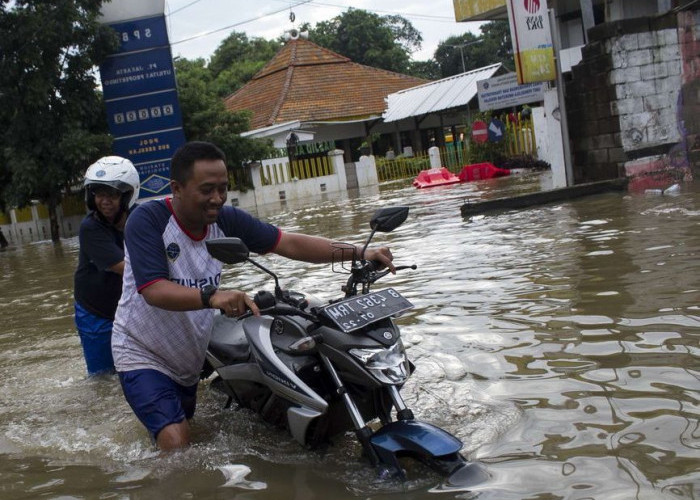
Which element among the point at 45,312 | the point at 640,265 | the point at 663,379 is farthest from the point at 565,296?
Answer: the point at 45,312

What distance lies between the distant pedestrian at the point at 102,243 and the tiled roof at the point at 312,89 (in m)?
28.4

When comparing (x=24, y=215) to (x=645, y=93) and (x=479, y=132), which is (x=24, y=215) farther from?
(x=645, y=93)

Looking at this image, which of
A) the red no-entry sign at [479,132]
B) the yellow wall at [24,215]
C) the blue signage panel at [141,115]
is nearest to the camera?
the blue signage panel at [141,115]

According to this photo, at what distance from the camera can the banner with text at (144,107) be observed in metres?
15.1

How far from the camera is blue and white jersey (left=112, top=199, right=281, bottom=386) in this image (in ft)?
11.8

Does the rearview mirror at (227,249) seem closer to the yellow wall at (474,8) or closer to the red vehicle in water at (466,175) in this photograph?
the red vehicle in water at (466,175)

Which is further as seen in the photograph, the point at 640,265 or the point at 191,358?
the point at 640,265

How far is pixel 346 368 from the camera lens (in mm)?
3201

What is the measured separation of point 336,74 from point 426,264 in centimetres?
3017

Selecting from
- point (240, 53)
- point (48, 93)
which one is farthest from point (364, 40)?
point (48, 93)

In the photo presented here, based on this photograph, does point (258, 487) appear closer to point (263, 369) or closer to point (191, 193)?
point (263, 369)

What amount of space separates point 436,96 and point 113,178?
96.8 ft

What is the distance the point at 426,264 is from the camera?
8602 mm

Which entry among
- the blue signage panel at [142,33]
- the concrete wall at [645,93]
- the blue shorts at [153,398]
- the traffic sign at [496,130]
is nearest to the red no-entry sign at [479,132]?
the traffic sign at [496,130]
